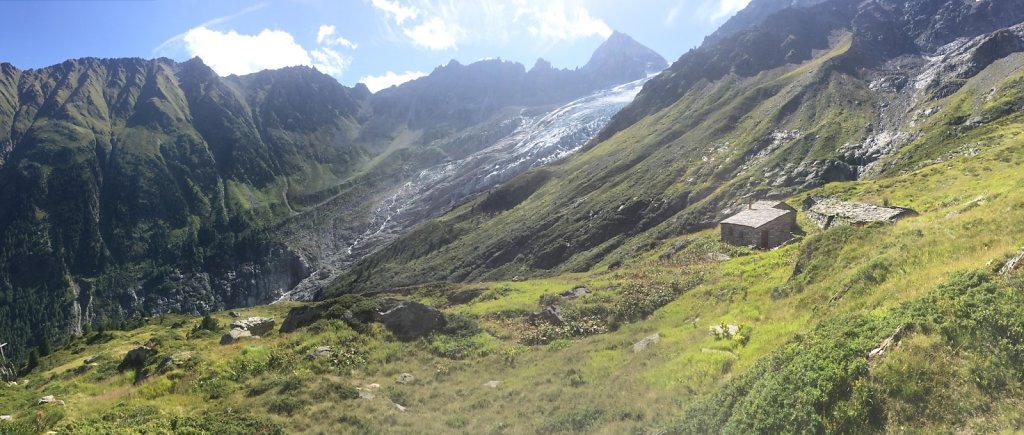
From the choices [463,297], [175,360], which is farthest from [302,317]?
[463,297]

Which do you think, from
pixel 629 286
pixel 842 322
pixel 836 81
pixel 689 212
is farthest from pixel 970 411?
pixel 836 81

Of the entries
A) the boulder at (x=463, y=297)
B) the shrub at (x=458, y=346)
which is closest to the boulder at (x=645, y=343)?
the shrub at (x=458, y=346)

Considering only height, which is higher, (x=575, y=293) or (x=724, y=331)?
(x=724, y=331)

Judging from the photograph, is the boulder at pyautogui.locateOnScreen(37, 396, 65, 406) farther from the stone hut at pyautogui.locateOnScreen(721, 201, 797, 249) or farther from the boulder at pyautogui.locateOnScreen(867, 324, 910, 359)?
the stone hut at pyautogui.locateOnScreen(721, 201, 797, 249)

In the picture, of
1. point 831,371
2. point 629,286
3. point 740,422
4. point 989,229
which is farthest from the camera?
point 629,286

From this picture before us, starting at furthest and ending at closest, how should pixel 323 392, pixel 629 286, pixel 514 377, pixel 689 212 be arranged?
pixel 689 212 → pixel 629 286 → pixel 514 377 → pixel 323 392

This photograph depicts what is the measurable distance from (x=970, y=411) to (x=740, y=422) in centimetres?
434

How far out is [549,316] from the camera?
1339 inches

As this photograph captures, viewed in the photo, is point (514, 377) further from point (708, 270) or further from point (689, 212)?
point (689, 212)

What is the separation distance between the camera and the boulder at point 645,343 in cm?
2348

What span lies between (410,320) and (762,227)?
36.6m

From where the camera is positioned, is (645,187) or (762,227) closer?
(762,227)

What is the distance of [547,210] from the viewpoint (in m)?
140

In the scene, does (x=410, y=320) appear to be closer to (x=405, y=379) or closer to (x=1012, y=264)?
(x=405, y=379)
